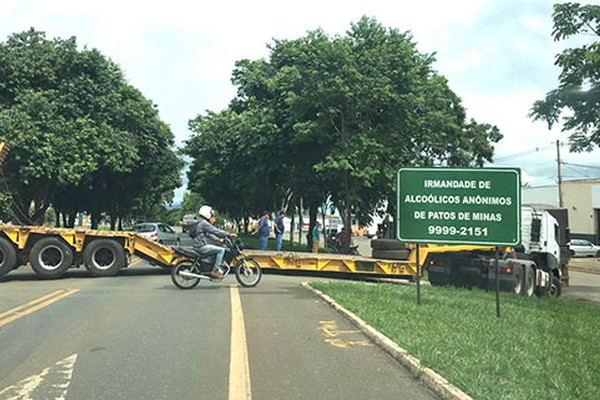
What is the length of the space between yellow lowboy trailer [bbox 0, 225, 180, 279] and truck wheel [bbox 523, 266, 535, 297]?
9.35 meters

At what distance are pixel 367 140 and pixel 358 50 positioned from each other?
409cm

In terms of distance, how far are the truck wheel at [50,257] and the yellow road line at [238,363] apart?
7737 mm

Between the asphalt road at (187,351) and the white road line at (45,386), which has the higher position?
the asphalt road at (187,351)

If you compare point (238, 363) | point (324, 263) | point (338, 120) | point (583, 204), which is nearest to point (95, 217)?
point (338, 120)

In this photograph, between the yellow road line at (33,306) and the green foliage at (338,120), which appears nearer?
the yellow road line at (33,306)

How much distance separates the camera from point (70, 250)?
15727 millimetres

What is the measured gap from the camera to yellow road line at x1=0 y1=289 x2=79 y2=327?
9.13 metres

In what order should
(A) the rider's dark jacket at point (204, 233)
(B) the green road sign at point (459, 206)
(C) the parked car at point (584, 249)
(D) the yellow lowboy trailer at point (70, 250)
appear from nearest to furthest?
(B) the green road sign at point (459, 206)
(A) the rider's dark jacket at point (204, 233)
(D) the yellow lowboy trailer at point (70, 250)
(C) the parked car at point (584, 249)

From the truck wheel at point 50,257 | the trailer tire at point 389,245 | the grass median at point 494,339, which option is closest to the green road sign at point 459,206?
the grass median at point 494,339

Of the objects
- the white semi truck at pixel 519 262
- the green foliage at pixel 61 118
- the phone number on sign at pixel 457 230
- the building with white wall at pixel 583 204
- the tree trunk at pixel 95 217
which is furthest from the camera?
the building with white wall at pixel 583 204

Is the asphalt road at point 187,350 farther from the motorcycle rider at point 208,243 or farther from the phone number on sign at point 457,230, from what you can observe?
the phone number on sign at point 457,230

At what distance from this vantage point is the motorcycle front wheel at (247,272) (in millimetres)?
13391

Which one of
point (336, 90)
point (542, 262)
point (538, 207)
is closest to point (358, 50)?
point (336, 90)

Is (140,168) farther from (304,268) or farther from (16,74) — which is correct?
(304,268)
